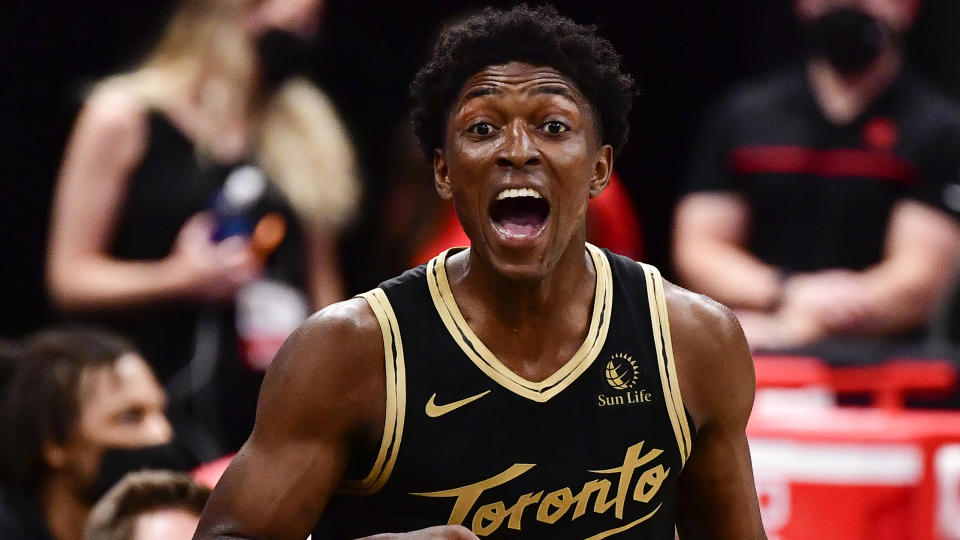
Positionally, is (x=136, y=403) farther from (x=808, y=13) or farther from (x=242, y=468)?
(x=808, y=13)

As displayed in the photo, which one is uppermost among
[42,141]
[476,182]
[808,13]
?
[808,13]

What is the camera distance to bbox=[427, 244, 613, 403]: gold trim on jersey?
6.61 ft

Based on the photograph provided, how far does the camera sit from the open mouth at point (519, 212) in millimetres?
1981

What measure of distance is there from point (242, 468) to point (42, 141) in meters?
3.67

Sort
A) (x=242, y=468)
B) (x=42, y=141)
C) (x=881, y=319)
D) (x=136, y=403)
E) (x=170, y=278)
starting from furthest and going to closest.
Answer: (x=42, y=141)
(x=170, y=278)
(x=881, y=319)
(x=136, y=403)
(x=242, y=468)

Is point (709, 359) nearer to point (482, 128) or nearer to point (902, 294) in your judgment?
point (482, 128)

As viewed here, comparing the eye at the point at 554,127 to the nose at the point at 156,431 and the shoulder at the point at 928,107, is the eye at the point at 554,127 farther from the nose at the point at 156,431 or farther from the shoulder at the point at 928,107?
the shoulder at the point at 928,107

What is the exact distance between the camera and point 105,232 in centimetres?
438

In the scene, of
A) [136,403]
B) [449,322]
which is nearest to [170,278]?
[136,403]

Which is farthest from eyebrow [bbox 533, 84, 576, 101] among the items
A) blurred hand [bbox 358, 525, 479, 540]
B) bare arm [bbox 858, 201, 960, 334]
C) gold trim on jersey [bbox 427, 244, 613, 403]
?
bare arm [bbox 858, 201, 960, 334]

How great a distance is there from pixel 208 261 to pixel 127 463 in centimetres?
134

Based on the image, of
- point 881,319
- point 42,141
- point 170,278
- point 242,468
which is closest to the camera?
point 242,468

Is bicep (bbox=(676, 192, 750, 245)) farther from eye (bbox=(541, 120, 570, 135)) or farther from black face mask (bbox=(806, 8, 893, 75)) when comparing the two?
eye (bbox=(541, 120, 570, 135))

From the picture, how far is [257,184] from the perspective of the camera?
4.58 m
